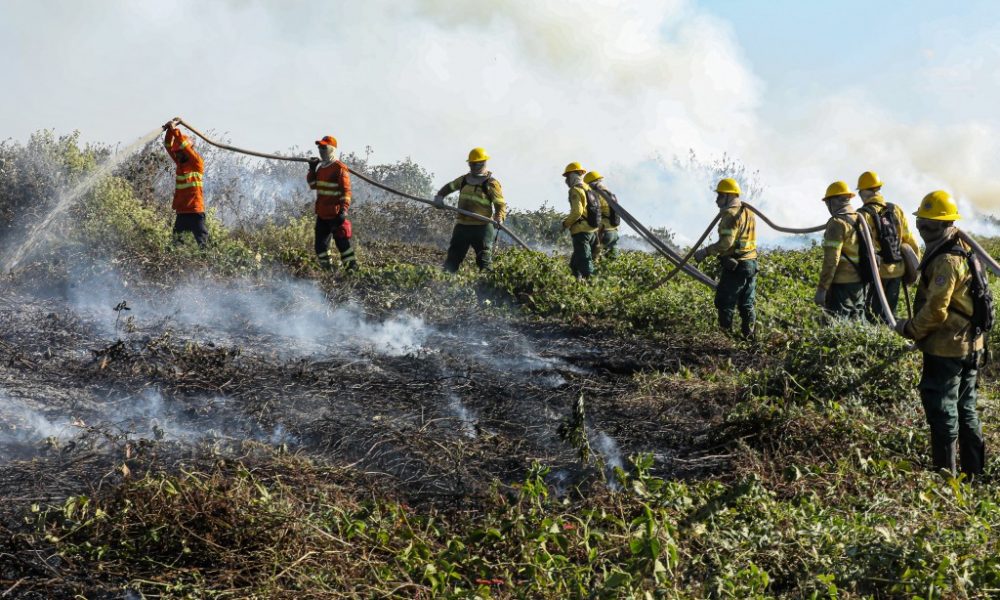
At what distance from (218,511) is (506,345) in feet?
14.8

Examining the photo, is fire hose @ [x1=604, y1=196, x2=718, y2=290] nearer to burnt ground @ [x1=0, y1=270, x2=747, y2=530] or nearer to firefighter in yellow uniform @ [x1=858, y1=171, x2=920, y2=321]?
burnt ground @ [x1=0, y1=270, x2=747, y2=530]

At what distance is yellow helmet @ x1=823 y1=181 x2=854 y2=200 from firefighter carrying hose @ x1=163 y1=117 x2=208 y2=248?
6338 millimetres

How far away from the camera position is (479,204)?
10.1m

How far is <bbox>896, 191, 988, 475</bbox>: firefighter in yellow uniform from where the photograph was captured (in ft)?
16.0

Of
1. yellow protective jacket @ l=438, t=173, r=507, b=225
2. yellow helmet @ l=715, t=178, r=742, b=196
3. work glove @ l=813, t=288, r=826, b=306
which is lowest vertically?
work glove @ l=813, t=288, r=826, b=306

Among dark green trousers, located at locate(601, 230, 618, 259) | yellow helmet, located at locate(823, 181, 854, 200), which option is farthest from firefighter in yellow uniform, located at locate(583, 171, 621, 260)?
yellow helmet, located at locate(823, 181, 854, 200)

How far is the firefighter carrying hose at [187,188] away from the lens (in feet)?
30.9

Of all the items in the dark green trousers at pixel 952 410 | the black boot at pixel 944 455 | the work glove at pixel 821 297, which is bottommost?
the black boot at pixel 944 455

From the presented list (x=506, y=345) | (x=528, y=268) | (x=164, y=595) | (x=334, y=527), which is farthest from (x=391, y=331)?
(x=164, y=595)

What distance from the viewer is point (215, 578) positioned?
3.51m

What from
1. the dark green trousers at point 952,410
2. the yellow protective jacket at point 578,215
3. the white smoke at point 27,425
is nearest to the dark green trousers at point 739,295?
the yellow protective jacket at point 578,215

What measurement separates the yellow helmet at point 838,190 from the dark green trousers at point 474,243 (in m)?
3.93

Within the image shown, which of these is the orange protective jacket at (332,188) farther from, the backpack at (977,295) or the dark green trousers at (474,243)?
the backpack at (977,295)

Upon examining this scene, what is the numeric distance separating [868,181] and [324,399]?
5150 mm
